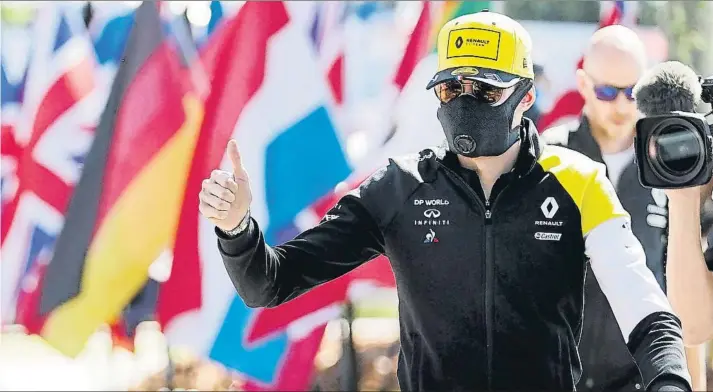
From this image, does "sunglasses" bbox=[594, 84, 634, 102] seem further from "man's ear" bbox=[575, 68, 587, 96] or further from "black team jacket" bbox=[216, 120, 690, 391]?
"black team jacket" bbox=[216, 120, 690, 391]

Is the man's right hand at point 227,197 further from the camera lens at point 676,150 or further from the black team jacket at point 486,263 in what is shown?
the camera lens at point 676,150

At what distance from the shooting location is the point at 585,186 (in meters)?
2.13

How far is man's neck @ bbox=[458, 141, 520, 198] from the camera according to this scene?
2186mm

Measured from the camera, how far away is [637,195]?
329cm

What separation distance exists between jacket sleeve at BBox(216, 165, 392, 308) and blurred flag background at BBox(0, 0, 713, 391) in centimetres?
148

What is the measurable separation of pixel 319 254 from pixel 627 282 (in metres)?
0.72

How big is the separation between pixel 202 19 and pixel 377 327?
1442 mm

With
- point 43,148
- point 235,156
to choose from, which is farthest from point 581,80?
point 43,148

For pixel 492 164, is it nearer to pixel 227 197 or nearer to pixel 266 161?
pixel 227 197

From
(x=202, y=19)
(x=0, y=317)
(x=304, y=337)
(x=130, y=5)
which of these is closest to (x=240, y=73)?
(x=202, y=19)

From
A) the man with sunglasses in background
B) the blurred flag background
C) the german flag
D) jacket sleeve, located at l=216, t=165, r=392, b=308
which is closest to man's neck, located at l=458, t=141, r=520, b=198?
jacket sleeve, located at l=216, t=165, r=392, b=308

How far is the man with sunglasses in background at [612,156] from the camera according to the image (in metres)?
2.93

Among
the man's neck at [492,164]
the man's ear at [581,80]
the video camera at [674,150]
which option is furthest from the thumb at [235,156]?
the man's ear at [581,80]

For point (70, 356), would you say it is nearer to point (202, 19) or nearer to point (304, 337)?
point (304, 337)
